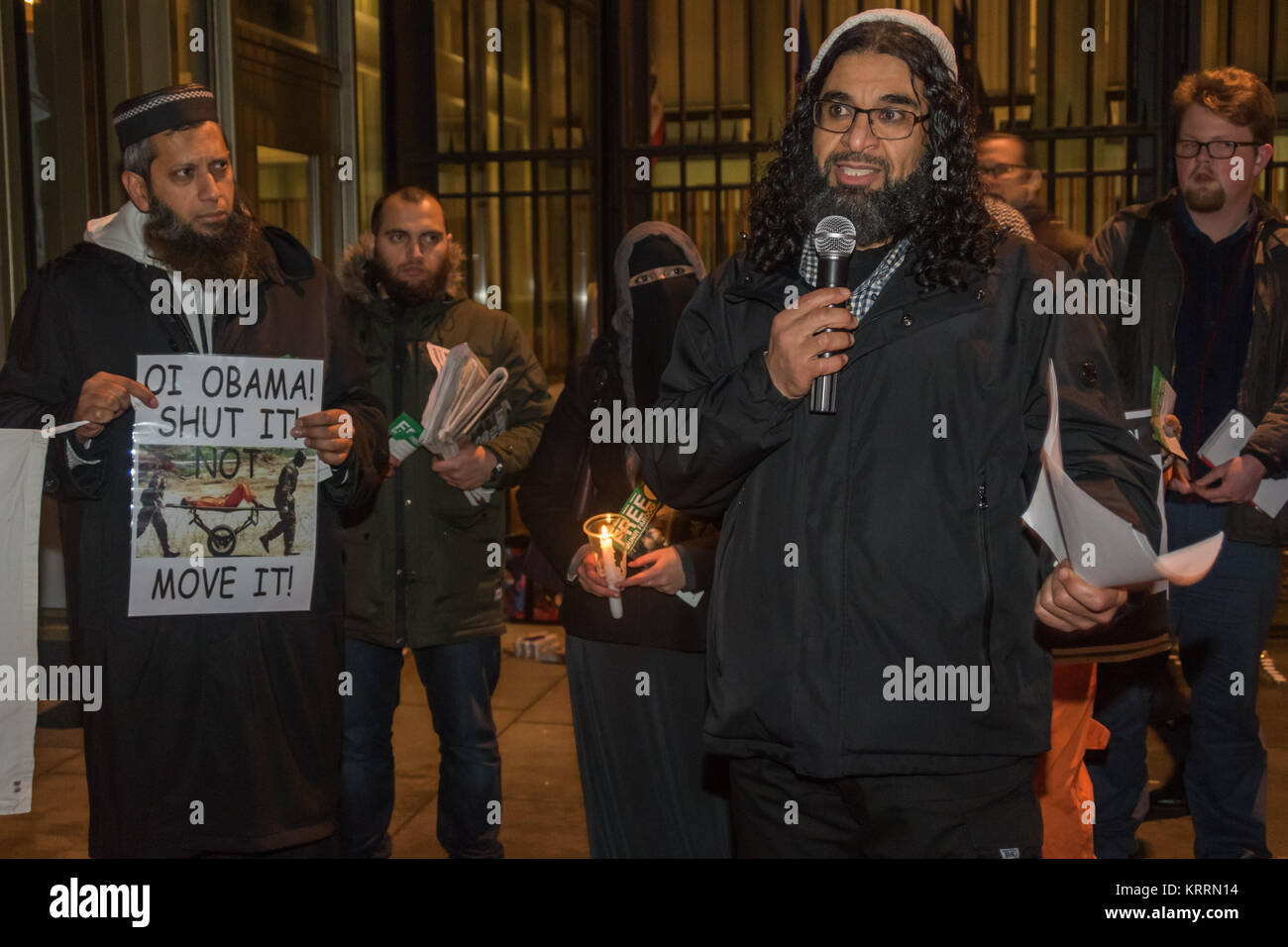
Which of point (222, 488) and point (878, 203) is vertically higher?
point (878, 203)

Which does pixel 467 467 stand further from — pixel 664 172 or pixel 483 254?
pixel 664 172

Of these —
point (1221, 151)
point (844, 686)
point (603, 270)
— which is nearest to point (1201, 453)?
point (1221, 151)

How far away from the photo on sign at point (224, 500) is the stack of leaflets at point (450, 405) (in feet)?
2.81

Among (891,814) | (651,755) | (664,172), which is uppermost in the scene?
(664,172)

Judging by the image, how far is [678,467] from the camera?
2596mm

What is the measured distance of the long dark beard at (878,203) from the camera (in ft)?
8.45

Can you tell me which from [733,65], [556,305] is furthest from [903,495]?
[733,65]

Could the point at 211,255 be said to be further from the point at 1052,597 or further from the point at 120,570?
the point at 1052,597

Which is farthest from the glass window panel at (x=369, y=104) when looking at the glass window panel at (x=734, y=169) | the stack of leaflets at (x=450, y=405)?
the stack of leaflets at (x=450, y=405)

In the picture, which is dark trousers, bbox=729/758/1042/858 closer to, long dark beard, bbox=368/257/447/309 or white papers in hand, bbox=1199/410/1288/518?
white papers in hand, bbox=1199/410/1288/518

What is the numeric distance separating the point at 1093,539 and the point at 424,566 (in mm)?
3206

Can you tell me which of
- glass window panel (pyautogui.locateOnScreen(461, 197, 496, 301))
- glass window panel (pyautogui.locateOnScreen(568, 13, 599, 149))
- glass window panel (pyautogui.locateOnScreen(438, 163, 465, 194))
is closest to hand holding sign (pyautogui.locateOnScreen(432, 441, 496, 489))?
glass window panel (pyautogui.locateOnScreen(461, 197, 496, 301))

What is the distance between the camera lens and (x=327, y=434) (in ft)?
12.2
